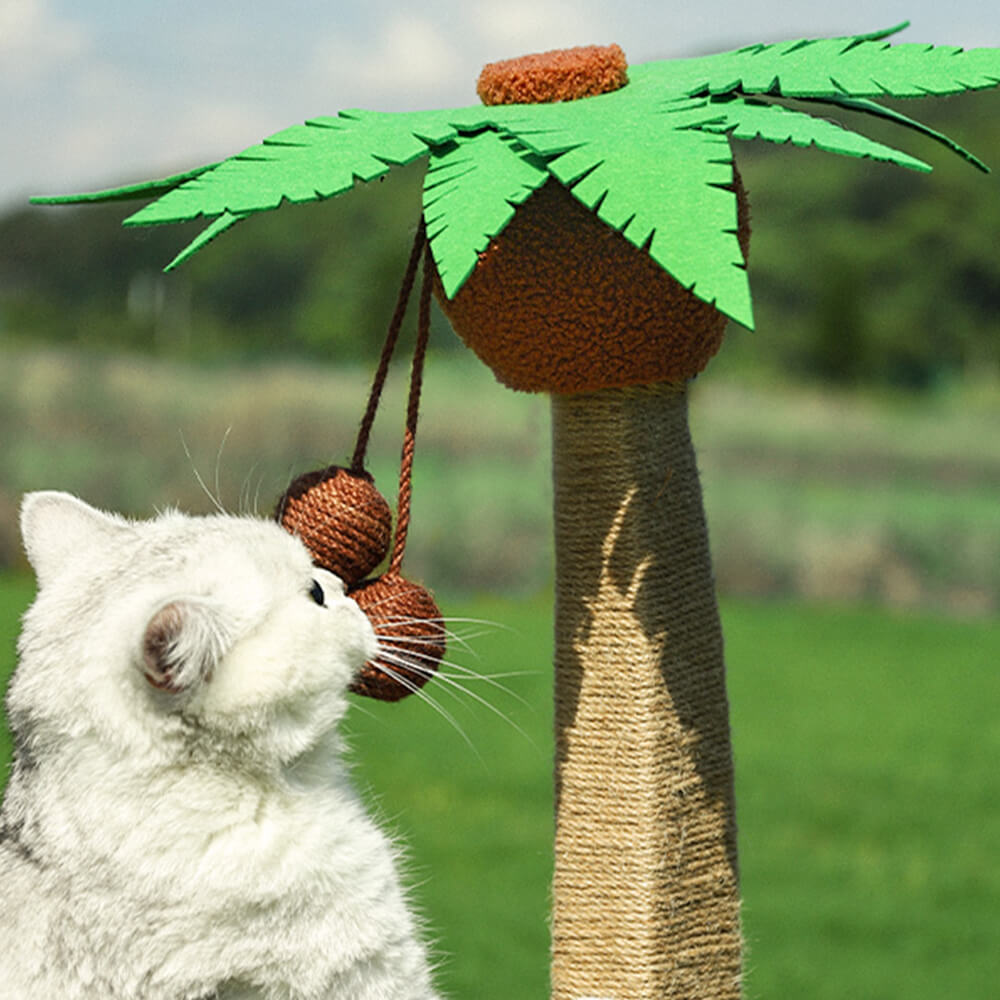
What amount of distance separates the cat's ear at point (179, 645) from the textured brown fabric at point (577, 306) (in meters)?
0.37

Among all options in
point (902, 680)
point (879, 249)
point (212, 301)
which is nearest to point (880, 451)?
point (902, 680)

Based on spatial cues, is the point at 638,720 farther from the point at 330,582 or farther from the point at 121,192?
the point at 121,192

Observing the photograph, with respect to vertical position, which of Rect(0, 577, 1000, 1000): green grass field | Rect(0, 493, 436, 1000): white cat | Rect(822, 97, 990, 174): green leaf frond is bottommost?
Rect(0, 577, 1000, 1000): green grass field

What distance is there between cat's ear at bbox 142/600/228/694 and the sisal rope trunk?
40 centimetres

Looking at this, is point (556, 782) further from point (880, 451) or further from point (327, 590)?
point (880, 451)

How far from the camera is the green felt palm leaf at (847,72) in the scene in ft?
3.39

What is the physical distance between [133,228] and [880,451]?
23.8 ft

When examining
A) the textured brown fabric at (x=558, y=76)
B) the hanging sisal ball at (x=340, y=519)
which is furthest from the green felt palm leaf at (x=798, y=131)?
the hanging sisal ball at (x=340, y=519)

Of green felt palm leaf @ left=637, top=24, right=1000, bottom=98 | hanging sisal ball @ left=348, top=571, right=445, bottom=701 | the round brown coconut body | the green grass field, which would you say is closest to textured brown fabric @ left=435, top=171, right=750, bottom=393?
the round brown coconut body

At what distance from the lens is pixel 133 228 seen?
3.23ft

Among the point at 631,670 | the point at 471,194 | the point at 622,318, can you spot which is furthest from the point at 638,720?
the point at 471,194

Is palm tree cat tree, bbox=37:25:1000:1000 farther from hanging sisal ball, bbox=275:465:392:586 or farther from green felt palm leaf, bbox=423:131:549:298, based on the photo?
hanging sisal ball, bbox=275:465:392:586

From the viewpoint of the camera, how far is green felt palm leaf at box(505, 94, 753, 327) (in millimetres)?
846

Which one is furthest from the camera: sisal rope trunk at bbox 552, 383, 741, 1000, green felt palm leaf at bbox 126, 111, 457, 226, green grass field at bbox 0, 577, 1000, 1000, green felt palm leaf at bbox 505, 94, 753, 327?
green grass field at bbox 0, 577, 1000, 1000
